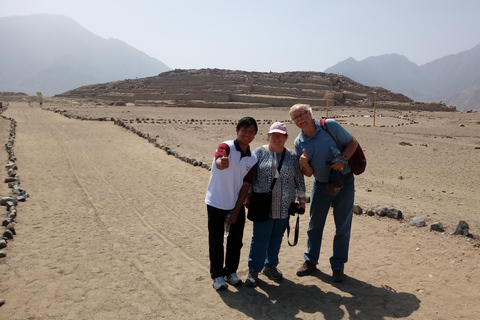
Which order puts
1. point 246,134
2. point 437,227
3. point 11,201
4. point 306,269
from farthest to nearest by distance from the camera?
point 11,201 → point 437,227 → point 306,269 → point 246,134

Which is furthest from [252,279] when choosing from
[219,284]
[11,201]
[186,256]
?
[11,201]

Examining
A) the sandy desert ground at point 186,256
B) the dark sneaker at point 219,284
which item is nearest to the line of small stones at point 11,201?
the sandy desert ground at point 186,256

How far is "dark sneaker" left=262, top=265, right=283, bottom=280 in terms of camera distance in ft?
14.6

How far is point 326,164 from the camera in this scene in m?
4.06

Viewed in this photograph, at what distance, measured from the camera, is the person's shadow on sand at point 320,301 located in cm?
381

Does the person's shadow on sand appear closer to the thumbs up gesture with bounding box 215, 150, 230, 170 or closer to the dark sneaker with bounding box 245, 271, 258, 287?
the dark sneaker with bounding box 245, 271, 258, 287

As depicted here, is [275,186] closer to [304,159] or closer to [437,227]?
[304,159]

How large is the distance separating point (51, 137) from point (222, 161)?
1457 centimetres

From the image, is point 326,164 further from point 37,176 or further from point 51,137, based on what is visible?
point 51,137

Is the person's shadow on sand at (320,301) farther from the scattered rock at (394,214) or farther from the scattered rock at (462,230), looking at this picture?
the scattered rock at (394,214)

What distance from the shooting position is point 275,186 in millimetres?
4094

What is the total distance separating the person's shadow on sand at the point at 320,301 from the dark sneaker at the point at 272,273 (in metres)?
0.07

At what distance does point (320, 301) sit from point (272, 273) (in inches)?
25.2

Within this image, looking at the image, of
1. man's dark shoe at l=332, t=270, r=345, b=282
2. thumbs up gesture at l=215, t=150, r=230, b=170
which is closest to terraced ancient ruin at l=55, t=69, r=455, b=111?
man's dark shoe at l=332, t=270, r=345, b=282
